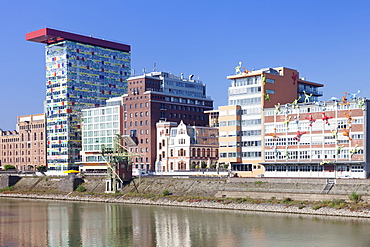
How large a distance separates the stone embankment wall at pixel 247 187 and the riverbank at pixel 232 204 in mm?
3762

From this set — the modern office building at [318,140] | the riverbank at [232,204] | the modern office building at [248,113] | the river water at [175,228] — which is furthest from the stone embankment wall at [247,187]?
the modern office building at [248,113]

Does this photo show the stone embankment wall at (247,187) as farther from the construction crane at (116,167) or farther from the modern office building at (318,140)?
the modern office building at (318,140)

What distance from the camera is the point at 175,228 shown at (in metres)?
90.4

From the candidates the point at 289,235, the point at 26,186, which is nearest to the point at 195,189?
the point at 289,235

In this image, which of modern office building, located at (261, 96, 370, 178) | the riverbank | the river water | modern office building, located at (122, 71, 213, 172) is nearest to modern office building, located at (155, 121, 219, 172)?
modern office building, located at (122, 71, 213, 172)

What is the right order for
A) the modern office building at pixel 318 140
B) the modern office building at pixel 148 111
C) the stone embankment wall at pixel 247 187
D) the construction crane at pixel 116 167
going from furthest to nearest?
1. the modern office building at pixel 148 111
2. the construction crane at pixel 116 167
3. the modern office building at pixel 318 140
4. the stone embankment wall at pixel 247 187

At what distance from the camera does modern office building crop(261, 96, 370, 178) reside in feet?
406

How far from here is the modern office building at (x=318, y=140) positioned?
124 metres

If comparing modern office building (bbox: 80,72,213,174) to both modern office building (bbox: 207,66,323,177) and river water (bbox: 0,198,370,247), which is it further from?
river water (bbox: 0,198,370,247)

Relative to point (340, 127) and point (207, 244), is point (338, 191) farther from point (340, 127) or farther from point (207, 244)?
point (207, 244)

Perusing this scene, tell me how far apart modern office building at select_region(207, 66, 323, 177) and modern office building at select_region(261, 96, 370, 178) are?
3669 millimetres

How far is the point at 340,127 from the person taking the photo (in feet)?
414

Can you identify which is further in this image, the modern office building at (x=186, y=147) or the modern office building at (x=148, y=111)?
the modern office building at (x=148, y=111)

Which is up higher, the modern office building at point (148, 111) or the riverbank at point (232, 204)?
the modern office building at point (148, 111)
